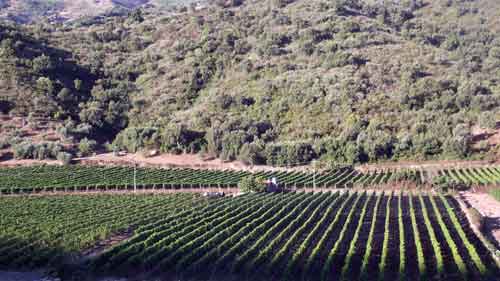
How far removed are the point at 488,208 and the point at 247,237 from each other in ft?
75.0

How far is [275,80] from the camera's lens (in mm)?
94312

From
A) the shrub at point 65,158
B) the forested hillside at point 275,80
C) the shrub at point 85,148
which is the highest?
the forested hillside at point 275,80

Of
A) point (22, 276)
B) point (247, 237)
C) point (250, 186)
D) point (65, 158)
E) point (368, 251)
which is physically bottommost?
point (22, 276)

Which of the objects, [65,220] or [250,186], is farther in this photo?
[250,186]

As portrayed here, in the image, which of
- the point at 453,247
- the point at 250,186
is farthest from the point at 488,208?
the point at 250,186

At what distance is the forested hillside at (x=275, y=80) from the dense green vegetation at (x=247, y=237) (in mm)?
29266

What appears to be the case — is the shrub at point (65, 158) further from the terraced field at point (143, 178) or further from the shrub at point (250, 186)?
the shrub at point (250, 186)

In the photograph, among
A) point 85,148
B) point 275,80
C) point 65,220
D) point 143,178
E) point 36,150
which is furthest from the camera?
point 275,80

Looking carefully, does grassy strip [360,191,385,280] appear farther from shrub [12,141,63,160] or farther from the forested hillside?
shrub [12,141,63,160]

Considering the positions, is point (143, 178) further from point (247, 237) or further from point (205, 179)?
point (247, 237)

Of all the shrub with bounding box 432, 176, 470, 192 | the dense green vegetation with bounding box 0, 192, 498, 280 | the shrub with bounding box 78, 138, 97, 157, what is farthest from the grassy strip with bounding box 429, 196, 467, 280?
the shrub with bounding box 78, 138, 97, 157

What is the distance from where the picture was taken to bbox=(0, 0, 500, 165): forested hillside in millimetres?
72875

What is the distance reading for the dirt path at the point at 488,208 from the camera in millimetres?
32531

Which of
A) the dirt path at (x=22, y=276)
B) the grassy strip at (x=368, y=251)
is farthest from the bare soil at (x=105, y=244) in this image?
the grassy strip at (x=368, y=251)
